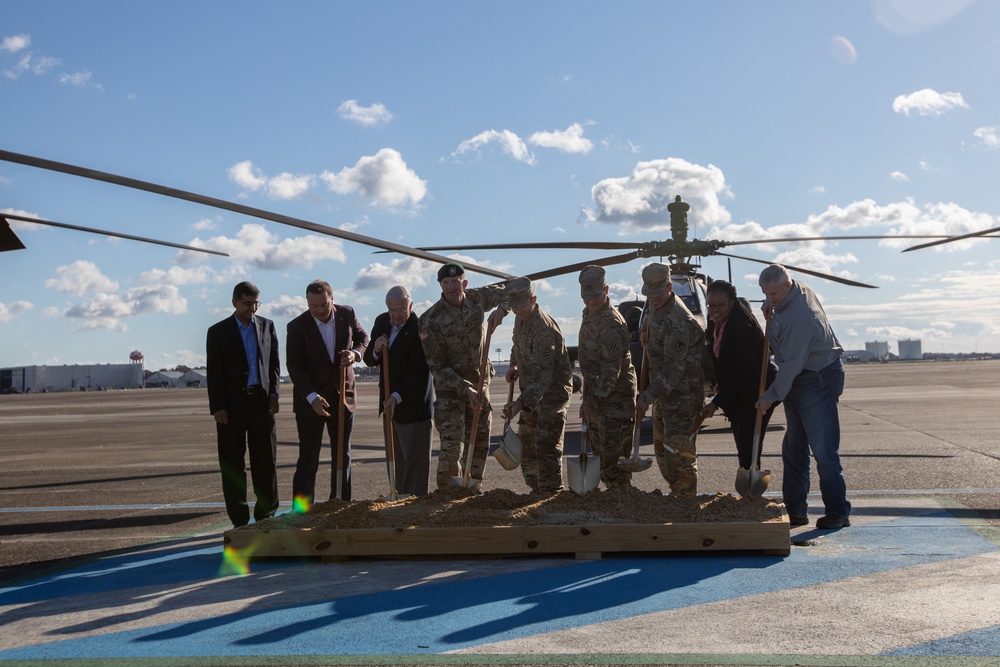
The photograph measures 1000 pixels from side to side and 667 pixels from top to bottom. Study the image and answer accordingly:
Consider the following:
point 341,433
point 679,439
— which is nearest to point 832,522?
point 679,439

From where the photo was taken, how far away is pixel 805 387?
21.9ft

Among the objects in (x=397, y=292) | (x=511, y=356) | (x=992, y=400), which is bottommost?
(x=992, y=400)

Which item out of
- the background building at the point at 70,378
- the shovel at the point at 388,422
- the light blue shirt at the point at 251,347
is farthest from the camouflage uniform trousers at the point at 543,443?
the background building at the point at 70,378

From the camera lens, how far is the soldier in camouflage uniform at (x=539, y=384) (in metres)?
6.79

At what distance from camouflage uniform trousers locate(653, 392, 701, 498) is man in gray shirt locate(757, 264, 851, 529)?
517mm

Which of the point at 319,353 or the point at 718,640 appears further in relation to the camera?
the point at 319,353

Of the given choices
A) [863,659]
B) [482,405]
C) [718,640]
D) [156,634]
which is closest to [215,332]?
[482,405]

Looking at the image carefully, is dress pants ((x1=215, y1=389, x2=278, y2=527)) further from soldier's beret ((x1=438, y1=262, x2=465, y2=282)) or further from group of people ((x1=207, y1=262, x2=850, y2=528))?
soldier's beret ((x1=438, y1=262, x2=465, y2=282))

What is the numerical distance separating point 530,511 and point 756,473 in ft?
5.54

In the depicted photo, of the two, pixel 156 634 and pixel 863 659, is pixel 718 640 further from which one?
pixel 156 634

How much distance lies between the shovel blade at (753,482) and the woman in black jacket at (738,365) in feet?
1.37

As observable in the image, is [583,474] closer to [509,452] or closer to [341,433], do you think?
[509,452]

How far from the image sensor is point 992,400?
23078 millimetres

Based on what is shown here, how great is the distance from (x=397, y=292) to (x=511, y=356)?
1.05m
